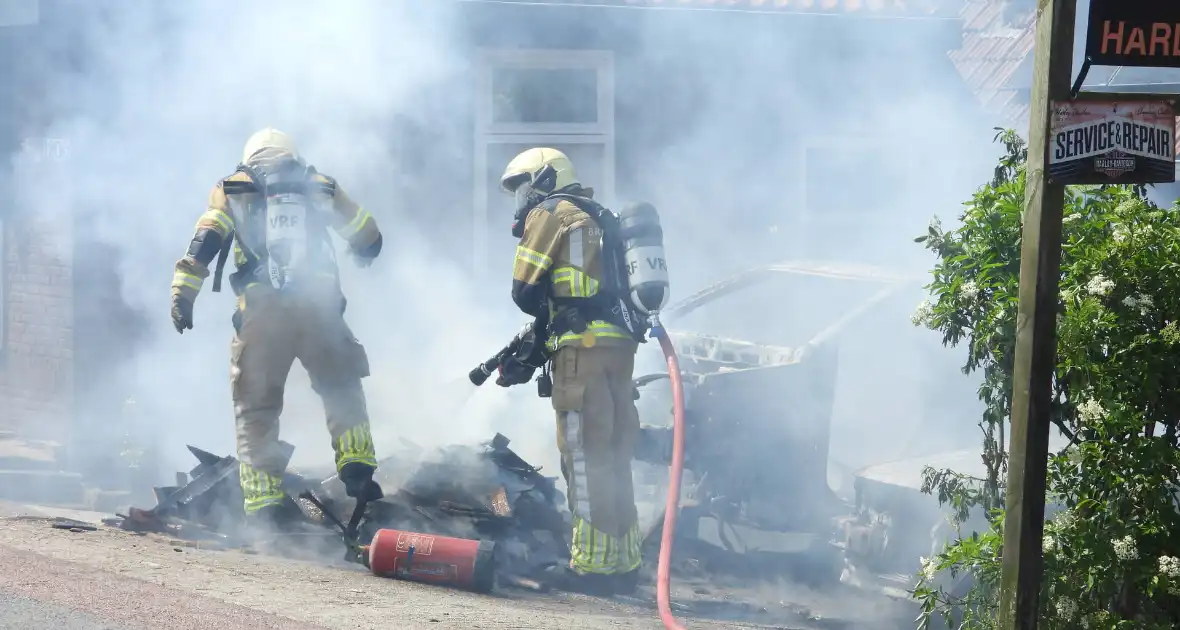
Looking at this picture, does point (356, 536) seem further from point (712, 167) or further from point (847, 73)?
point (847, 73)

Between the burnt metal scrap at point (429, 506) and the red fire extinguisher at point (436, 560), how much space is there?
0.49 metres

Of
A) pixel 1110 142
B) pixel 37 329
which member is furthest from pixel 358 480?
pixel 37 329

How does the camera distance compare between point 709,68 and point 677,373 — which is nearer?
point 677,373

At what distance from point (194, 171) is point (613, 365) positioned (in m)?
4.40

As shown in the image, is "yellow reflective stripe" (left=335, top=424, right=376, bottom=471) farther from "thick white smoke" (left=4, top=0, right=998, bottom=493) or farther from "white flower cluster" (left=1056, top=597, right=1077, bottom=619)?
"white flower cluster" (left=1056, top=597, right=1077, bottom=619)

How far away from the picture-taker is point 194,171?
28.8 feet

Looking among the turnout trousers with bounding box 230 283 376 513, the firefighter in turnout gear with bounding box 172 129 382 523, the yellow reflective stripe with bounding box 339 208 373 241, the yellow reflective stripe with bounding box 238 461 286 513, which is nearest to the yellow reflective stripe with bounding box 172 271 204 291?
the firefighter in turnout gear with bounding box 172 129 382 523

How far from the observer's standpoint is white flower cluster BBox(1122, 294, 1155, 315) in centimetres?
351

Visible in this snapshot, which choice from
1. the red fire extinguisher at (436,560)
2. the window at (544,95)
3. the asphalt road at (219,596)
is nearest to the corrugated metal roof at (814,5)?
the window at (544,95)

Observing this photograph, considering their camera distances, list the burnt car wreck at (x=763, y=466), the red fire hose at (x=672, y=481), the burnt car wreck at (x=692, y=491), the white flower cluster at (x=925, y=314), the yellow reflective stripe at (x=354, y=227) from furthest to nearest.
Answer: the burnt car wreck at (x=763, y=466) → the yellow reflective stripe at (x=354, y=227) → the burnt car wreck at (x=692, y=491) → the red fire hose at (x=672, y=481) → the white flower cluster at (x=925, y=314)

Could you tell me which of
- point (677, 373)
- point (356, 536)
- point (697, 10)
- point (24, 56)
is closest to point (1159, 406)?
point (677, 373)

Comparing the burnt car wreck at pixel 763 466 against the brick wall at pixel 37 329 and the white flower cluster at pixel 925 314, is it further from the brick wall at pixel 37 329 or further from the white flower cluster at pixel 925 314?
the brick wall at pixel 37 329

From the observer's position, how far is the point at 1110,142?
331 cm

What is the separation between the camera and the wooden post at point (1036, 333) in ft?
10.8
